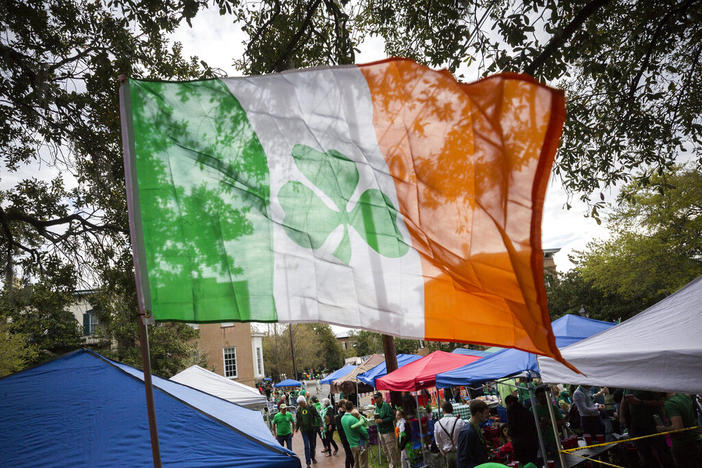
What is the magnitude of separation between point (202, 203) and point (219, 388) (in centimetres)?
1418

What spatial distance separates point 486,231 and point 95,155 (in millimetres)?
7246

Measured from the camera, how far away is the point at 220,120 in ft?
9.46

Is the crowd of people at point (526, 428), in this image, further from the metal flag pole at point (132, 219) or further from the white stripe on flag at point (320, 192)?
the metal flag pole at point (132, 219)

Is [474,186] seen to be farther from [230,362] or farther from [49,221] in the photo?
[230,362]

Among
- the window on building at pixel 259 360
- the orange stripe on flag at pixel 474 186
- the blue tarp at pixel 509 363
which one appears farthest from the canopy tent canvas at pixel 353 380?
the window on building at pixel 259 360

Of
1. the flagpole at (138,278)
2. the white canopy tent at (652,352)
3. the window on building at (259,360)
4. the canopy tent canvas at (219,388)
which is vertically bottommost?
the window on building at (259,360)

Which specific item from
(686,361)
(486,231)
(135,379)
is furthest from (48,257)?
(686,361)

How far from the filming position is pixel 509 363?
1046cm

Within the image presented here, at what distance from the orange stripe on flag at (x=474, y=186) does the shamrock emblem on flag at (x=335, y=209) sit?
6.2 inches

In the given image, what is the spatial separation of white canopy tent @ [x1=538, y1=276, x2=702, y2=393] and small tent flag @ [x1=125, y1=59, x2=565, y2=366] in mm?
3356

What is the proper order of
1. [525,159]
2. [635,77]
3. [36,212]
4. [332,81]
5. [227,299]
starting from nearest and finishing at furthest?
[525,159] → [227,299] → [332,81] → [635,77] → [36,212]

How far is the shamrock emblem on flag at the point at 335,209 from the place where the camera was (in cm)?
283

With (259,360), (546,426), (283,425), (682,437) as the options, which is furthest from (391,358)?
(259,360)

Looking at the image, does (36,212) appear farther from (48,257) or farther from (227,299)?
(227,299)
